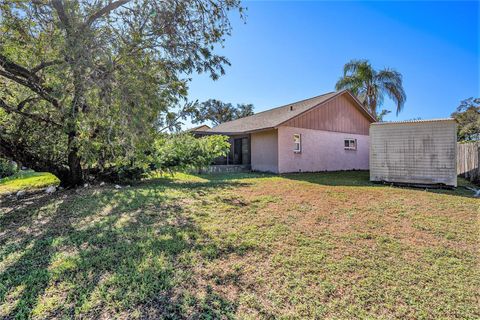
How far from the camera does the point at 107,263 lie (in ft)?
11.0

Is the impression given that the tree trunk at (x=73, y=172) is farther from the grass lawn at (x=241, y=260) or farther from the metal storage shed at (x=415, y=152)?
the metal storage shed at (x=415, y=152)

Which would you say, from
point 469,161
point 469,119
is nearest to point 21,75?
point 469,161

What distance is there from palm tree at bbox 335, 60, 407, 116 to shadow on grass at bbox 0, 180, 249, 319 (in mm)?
18504

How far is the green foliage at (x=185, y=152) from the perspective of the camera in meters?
9.59

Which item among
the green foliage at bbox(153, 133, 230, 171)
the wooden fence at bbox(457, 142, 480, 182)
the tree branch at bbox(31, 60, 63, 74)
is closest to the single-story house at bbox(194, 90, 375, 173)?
the green foliage at bbox(153, 133, 230, 171)

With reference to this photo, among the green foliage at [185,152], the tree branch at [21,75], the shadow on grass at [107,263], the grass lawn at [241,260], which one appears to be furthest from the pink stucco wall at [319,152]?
the tree branch at [21,75]

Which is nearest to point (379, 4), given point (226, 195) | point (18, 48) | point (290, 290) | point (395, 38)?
point (395, 38)

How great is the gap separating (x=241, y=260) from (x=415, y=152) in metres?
8.57

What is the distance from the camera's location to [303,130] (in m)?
13.9

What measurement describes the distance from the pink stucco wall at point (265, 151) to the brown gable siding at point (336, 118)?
135cm

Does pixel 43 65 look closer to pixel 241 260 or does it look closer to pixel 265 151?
pixel 241 260

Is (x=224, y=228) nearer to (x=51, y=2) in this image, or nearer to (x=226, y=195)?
(x=226, y=195)

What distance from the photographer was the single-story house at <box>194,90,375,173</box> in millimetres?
13258

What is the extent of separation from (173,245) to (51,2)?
4.97 m
